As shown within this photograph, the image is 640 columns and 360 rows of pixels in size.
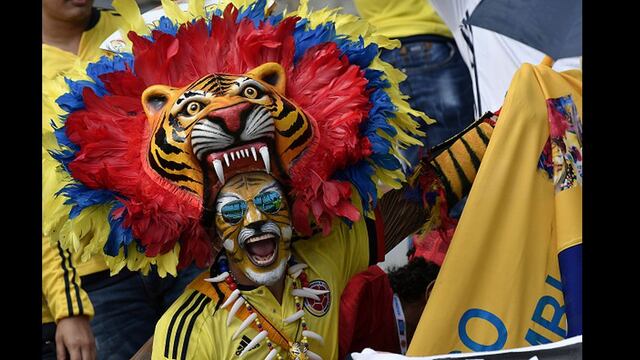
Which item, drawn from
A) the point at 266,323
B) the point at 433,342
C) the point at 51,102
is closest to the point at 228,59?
the point at 51,102

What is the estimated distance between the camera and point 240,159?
133 inches

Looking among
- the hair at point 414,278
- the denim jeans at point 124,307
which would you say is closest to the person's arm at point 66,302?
the denim jeans at point 124,307

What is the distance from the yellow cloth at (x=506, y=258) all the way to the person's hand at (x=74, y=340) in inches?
40.6

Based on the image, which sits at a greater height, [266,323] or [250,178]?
[250,178]

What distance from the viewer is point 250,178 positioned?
341 cm

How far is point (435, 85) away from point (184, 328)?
202cm

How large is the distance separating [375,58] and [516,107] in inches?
17.7

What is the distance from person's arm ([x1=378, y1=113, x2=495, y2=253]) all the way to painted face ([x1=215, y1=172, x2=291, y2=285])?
454mm

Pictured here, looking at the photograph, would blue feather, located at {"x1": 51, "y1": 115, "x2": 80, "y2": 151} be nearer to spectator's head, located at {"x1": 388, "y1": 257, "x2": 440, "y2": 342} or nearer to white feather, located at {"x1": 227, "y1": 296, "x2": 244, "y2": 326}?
white feather, located at {"x1": 227, "y1": 296, "x2": 244, "y2": 326}

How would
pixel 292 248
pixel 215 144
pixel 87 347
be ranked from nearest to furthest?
pixel 215 144, pixel 292 248, pixel 87 347

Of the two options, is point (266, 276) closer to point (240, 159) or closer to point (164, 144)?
point (240, 159)

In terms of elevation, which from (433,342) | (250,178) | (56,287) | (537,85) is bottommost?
(433,342)

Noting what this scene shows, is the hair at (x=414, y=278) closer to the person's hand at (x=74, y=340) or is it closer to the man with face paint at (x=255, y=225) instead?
the man with face paint at (x=255, y=225)

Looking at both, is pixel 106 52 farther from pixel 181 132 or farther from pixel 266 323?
pixel 266 323
